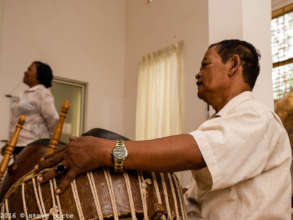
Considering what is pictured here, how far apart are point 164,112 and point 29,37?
2227 mm

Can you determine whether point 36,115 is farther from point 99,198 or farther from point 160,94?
point 160,94

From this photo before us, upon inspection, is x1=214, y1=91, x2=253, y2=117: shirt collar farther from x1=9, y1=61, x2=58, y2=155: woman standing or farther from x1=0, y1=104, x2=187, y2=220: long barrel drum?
x1=9, y1=61, x2=58, y2=155: woman standing

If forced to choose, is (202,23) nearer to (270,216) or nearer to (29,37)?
(29,37)

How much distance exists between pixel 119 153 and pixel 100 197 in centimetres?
14

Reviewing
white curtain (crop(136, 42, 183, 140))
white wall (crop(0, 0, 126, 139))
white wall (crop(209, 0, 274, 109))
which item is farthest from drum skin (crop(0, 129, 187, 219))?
white wall (crop(0, 0, 126, 139))

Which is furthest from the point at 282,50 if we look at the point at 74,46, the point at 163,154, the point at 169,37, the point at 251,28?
the point at 163,154

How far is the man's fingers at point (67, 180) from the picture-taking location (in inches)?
38.5

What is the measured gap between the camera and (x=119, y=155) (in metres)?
0.98

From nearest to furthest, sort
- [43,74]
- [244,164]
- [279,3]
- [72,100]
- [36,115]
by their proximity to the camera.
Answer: [244,164] → [36,115] → [43,74] → [279,3] → [72,100]

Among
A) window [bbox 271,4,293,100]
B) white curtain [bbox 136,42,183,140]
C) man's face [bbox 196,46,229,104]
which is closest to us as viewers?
man's face [bbox 196,46,229,104]

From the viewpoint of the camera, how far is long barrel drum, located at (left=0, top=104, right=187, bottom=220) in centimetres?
97

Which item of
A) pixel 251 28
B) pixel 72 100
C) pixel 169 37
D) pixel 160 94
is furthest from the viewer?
pixel 72 100

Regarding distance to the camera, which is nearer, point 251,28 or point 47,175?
point 47,175

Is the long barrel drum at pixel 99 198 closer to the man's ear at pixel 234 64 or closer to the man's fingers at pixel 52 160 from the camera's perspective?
the man's fingers at pixel 52 160
